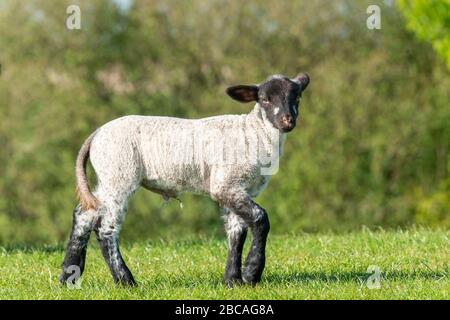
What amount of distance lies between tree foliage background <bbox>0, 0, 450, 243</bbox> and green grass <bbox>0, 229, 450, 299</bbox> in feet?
35.1

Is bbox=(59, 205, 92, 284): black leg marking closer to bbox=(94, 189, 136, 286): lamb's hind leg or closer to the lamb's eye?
bbox=(94, 189, 136, 286): lamb's hind leg

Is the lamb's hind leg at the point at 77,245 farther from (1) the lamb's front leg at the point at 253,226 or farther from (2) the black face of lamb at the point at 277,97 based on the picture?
(2) the black face of lamb at the point at 277,97

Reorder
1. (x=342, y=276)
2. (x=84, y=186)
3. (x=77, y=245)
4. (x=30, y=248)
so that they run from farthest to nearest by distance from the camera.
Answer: (x=30, y=248), (x=342, y=276), (x=77, y=245), (x=84, y=186)

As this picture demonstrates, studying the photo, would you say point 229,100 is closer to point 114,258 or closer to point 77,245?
point 77,245

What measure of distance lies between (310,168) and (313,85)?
198cm

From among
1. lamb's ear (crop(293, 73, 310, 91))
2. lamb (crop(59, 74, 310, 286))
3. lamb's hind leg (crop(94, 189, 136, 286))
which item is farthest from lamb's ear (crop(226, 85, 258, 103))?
lamb's hind leg (crop(94, 189, 136, 286))

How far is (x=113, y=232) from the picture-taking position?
310 inches

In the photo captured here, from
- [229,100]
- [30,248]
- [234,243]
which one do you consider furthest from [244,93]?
[229,100]

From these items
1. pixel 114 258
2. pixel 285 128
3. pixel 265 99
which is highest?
pixel 265 99

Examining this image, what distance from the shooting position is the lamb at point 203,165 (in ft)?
25.5

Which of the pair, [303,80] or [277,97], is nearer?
[277,97]

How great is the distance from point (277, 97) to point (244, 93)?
334mm

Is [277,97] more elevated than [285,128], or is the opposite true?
[277,97]
